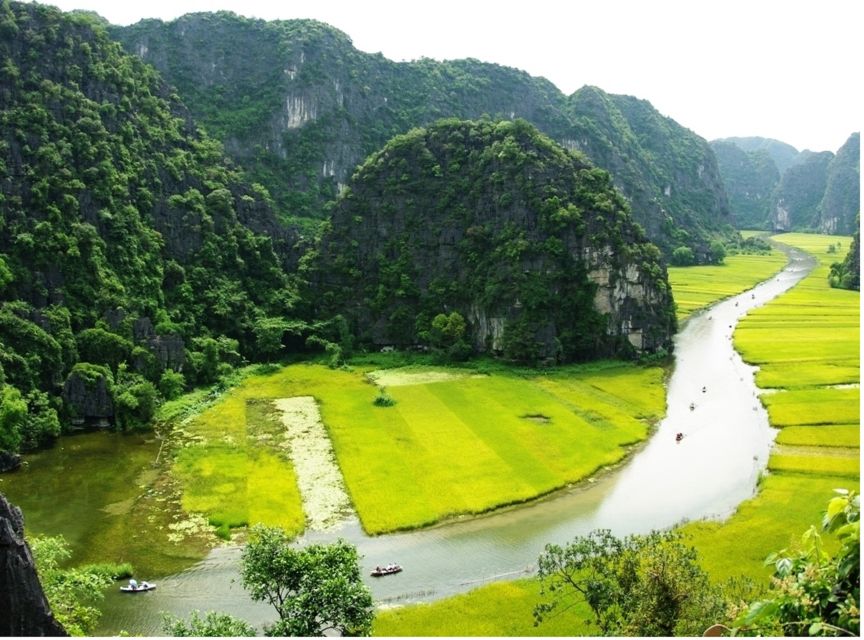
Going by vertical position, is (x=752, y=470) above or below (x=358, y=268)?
below

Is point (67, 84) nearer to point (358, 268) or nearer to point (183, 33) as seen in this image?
point (358, 268)

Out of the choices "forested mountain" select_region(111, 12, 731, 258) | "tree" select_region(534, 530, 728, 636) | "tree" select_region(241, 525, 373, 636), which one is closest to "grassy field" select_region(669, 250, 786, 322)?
"forested mountain" select_region(111, 12, 731, 258)

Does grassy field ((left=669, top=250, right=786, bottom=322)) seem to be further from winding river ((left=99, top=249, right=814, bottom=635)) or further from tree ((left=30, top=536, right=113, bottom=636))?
tree ((left=30, top=536, right=113, bottom=636))

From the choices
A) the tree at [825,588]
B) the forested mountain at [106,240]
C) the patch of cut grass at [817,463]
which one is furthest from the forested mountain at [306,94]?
the tree at [825,588]

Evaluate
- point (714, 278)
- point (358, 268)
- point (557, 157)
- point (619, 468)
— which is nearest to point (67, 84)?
point (358, 268)

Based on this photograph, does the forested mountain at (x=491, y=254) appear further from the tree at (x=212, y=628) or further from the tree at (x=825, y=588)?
the tree at (x=825, y=588)

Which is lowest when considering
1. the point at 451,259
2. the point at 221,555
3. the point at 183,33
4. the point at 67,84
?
the point at 221,555
